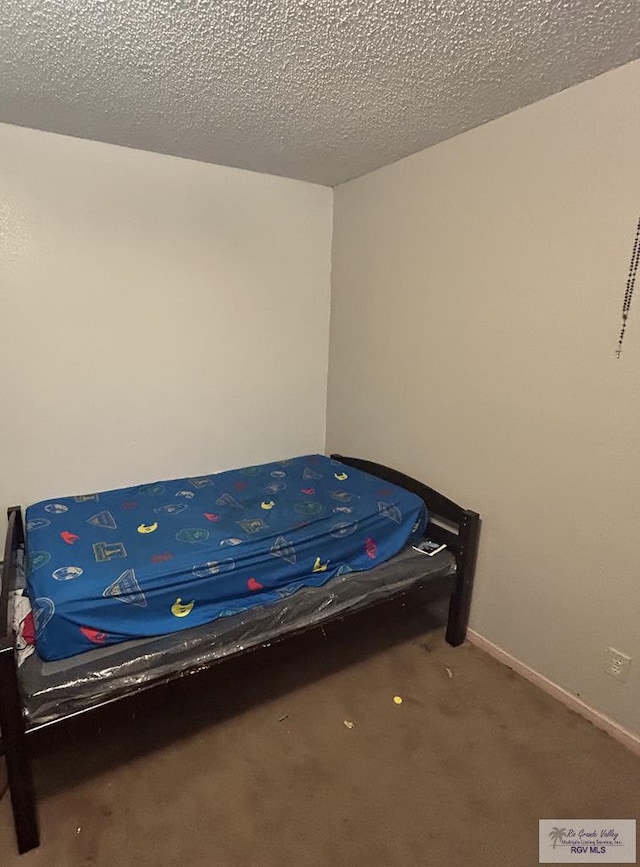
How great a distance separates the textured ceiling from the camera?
1.48m

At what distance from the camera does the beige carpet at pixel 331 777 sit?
1.61 meters

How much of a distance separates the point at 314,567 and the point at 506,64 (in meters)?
1.95

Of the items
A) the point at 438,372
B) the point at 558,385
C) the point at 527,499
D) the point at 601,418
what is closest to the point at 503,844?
the point at 527,499

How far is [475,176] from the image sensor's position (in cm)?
233

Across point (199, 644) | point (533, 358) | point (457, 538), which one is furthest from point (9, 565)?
point (533, 358)

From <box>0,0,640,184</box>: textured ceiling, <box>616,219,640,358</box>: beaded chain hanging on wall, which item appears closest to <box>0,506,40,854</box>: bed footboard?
<box>0,0,640,184</box>: textured ceiling

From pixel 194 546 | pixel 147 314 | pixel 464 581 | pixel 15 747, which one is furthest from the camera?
pixel 147 314

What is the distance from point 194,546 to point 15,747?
0.84 m

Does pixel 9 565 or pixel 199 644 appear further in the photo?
pixel 9 565

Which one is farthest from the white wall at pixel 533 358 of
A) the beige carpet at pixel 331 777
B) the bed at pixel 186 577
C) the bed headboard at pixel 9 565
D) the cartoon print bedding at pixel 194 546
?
the bed headboard at pixel 9 565

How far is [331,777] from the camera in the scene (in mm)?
1846

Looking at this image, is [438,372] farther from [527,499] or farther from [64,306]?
[64,306]

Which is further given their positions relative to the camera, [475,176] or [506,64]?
[475,176]

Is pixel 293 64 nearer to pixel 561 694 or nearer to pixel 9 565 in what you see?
pixel 9 565
